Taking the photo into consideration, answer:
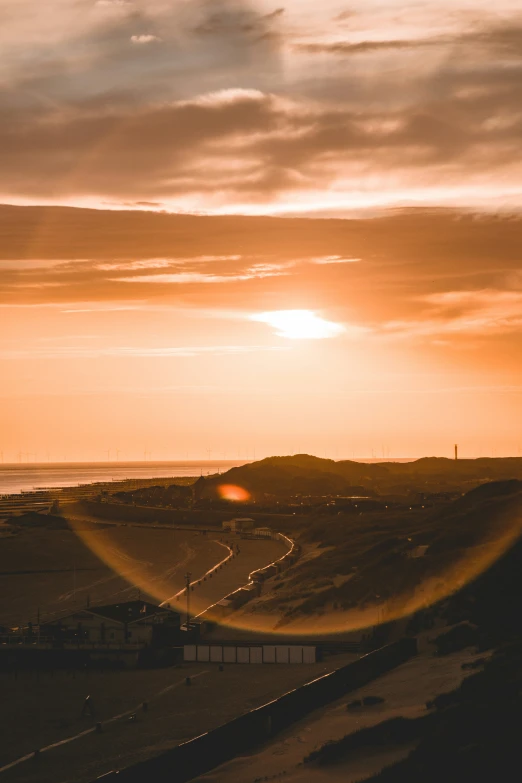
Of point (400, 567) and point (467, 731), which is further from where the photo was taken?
point (400, 567)

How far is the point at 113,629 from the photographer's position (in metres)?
46.0

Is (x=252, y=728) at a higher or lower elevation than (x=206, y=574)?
lower

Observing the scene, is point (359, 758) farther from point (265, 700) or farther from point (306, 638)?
point (306, 638)

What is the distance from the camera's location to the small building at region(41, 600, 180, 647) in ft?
149

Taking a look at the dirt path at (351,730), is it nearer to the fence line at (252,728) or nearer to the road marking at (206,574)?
the fence line at (252,728)

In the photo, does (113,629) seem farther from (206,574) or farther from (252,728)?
(206,574)

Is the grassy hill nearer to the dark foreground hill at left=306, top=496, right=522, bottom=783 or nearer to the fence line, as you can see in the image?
the dark foreground hill at left=306, top=496, right=522, bottom=783

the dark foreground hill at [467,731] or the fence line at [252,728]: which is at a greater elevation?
the dark foreground hill at [467,731]

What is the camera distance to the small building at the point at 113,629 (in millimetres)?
45469

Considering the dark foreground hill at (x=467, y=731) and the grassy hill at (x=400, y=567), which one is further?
the grassy hill at (x=400, y=567)

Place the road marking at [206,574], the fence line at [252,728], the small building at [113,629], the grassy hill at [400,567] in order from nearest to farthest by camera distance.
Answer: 1. the fence line at [252,728]
2. the small building at [113,629]
3. the grassy hill at [400,567]
4. the road marking at [206,574]

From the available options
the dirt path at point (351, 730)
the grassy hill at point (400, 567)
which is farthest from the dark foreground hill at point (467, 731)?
the grassy hill at point (400, 567)

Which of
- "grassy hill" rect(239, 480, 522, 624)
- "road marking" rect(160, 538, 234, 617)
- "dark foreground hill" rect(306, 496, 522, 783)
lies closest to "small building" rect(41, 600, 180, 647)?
"grassy hill" rect(239, 480, 522, 624)

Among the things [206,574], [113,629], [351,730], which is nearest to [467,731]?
[351,730]
